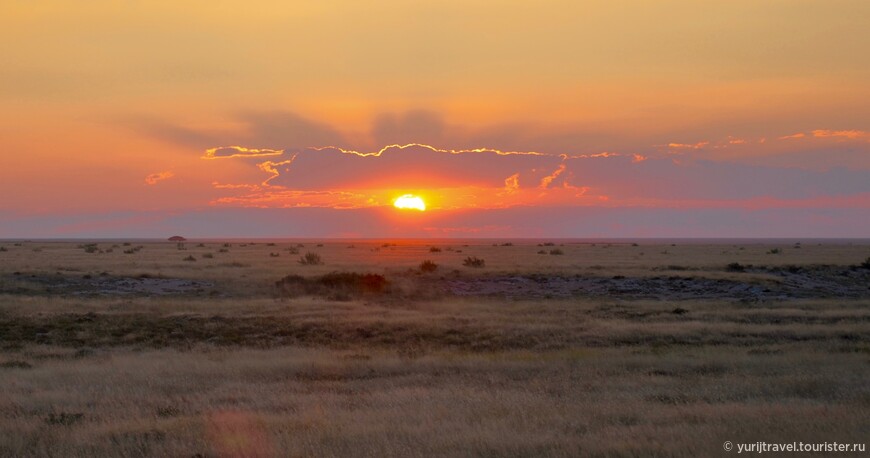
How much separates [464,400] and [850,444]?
6.21 metres

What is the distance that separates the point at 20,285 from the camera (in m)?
39.0

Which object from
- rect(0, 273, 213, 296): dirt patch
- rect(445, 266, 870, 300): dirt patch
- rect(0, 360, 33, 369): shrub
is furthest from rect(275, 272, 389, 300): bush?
rect(0, 360, 33, 369): shrub

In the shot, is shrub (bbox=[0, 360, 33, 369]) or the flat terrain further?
shrub (bbox=[0, 360, 33, 369])

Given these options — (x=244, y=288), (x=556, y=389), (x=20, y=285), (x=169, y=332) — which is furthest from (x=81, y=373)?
(x=20, y=285)

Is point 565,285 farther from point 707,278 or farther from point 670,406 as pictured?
point 670,406

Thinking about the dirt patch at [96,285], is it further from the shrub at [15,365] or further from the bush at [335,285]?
the shrub at [15,365]

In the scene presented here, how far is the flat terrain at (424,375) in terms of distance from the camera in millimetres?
10828

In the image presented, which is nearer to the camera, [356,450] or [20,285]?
[356,450]

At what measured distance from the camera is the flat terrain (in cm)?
1083

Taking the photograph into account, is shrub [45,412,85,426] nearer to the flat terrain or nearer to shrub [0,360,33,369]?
the flat terrain

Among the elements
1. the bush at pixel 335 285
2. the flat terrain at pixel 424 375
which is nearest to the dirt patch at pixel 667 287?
the flat terrain at pixel 424 375

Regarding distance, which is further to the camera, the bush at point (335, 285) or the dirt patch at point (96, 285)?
the bush at point (335, 285)

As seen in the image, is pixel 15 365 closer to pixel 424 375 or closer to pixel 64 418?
pixel 64 418

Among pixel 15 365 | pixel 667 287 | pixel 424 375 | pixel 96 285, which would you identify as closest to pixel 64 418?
pixel 15 365
